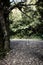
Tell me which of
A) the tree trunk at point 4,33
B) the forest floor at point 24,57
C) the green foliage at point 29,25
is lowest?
the green foliage at point 29,25

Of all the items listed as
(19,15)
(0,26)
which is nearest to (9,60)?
(0,26)

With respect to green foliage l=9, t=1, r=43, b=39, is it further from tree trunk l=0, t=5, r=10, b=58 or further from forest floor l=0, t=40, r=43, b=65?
tree trunk l=0, t=5, r=10, b=58

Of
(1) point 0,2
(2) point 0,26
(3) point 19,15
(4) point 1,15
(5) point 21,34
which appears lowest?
(5) point 21,34

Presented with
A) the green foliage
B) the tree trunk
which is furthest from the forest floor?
the green foliage

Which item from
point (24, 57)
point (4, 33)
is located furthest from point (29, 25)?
point (24, 57)

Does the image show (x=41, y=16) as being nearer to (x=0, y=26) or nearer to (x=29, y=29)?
(x=29, y=29)

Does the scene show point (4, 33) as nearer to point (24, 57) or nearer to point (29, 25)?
point (24, 57)

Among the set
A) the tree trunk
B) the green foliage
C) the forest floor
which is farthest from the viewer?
the green foliage

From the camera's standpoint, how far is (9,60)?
21.5ft

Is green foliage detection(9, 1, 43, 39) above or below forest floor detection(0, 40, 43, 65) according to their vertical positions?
below

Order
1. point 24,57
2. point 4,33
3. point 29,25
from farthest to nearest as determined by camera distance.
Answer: point 29,25, point 4,33, point 24,57

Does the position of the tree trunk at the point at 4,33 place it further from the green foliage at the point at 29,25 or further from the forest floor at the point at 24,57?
the green foliage at the point at 29,25

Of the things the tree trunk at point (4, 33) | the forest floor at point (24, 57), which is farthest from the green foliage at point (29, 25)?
the tree trunk at point (4, 33)

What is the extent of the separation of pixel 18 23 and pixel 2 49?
716 cm
